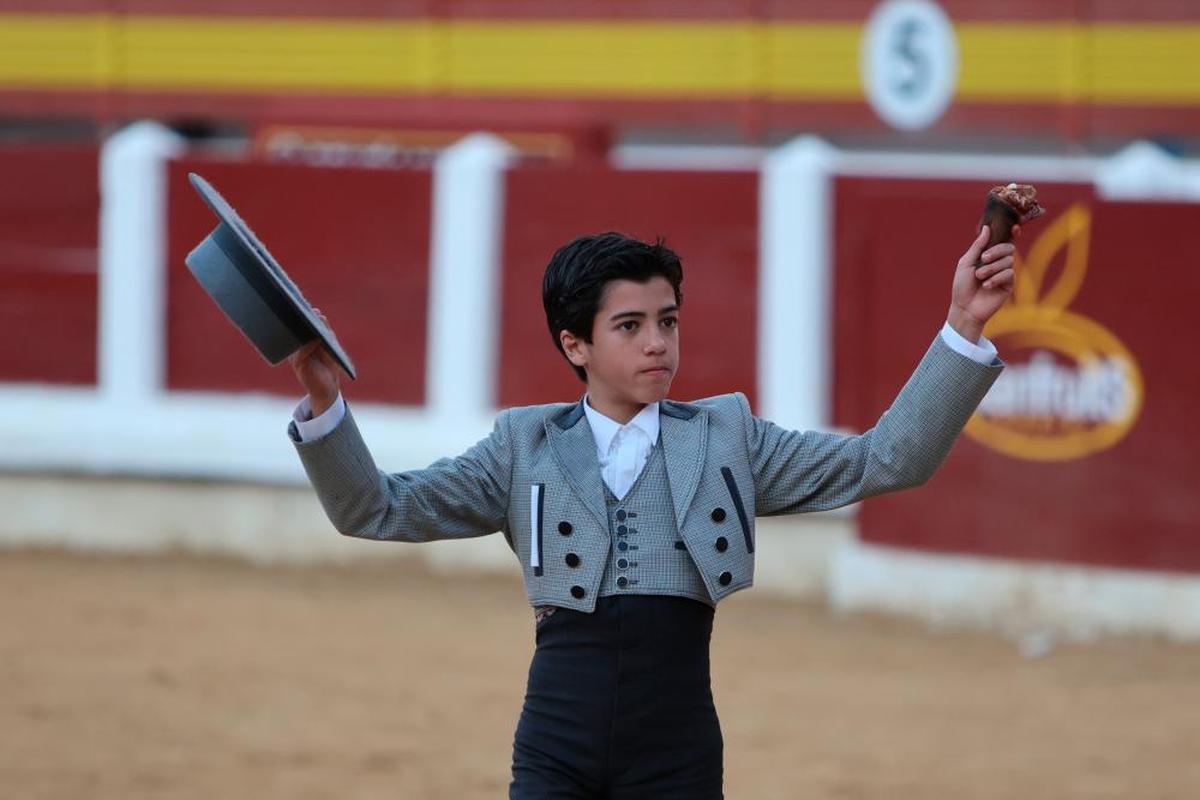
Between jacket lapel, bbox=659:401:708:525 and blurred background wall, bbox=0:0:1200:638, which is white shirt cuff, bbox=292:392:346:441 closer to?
jacket lapel, bbox=659:401:708:525

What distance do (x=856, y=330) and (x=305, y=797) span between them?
141 inches

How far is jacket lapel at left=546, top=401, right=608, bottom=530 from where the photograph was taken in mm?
2834

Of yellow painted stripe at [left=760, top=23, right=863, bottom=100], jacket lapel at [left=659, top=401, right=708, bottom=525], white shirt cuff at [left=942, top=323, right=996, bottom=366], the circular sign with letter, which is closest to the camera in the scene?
white shirt cuff at [left=942, top=323, right=996, bottom=366]

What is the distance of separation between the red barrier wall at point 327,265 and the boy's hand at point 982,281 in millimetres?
6422

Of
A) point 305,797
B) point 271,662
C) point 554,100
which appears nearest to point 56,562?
point 271,662

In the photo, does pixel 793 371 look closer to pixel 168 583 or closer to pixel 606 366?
pixel 168 583

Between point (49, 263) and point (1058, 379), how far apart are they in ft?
14.5

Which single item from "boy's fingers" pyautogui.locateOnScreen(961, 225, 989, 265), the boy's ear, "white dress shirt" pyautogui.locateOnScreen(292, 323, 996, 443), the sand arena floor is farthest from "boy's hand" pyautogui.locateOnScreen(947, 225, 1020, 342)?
the sand arena floor

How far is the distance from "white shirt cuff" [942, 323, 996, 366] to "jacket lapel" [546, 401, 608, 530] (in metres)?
0.47

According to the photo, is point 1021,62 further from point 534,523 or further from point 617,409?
point 534,523

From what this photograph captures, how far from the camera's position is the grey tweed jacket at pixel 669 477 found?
274cm

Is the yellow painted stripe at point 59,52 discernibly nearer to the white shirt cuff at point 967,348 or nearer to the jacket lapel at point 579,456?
the jacket lapel at point 579,456

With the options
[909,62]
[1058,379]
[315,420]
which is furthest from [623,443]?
[909,62]

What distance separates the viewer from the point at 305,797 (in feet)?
17.0
